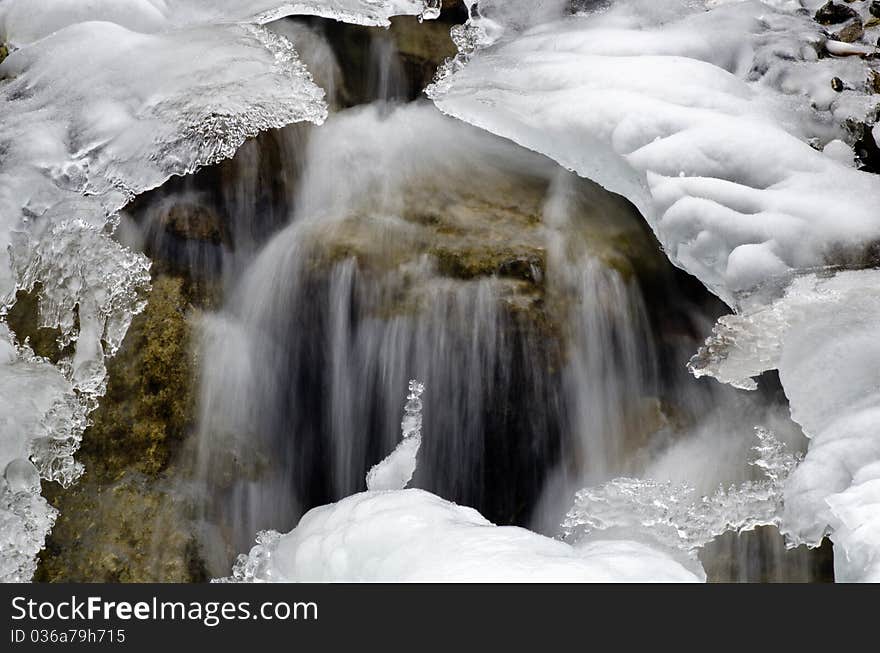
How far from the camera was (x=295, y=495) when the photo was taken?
3.62m

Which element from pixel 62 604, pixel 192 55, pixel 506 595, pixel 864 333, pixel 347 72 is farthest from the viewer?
pixel 347 72

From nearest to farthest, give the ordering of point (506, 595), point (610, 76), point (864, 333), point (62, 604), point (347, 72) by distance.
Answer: point (506, 595) < point (62, 604) < point (864, 333) < point (610, 76) < point (347, 72)

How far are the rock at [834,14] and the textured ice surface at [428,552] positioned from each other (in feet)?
10.3

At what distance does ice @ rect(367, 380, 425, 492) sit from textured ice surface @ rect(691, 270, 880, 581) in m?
1.07

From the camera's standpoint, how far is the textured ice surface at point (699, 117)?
3.34m

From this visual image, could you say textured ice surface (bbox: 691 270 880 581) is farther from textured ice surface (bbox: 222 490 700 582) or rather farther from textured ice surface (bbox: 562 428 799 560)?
textured ice surface (bbox: 222 490 700 582)

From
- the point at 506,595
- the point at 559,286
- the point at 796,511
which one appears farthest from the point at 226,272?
the point at 796,511

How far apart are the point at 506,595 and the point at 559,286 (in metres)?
1.68

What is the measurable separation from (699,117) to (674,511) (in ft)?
5.24

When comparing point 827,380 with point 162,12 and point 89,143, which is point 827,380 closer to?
point 89,143

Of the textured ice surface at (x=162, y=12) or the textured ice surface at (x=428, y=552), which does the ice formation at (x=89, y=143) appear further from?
the textured ice surface at (x=428, y=552)

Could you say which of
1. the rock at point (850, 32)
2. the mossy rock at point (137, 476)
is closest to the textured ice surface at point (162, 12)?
the mossy rock at point (137, 476)

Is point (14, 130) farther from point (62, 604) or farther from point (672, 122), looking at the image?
point (672, 122)

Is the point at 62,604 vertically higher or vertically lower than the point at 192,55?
lower
